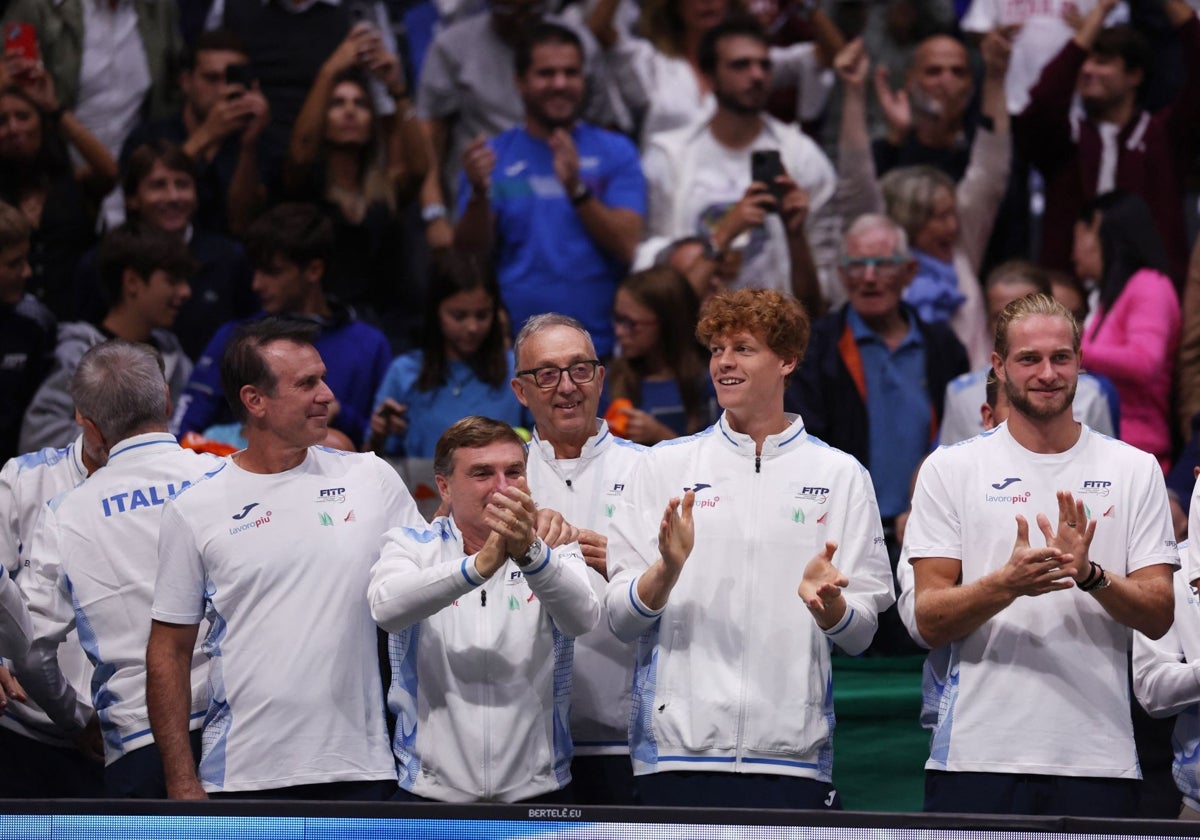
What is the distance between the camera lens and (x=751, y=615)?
4.81 metres

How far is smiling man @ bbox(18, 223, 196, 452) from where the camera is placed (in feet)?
23.8

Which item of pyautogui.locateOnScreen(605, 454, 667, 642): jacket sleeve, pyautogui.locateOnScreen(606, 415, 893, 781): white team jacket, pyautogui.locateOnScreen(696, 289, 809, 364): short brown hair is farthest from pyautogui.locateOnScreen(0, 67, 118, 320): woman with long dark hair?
pyautogui.locateOnScreen(606, 415, 893, 781): white team jacket

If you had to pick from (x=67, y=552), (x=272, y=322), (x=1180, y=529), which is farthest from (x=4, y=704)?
(x=1180, y=529)

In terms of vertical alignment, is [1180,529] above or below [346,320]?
below

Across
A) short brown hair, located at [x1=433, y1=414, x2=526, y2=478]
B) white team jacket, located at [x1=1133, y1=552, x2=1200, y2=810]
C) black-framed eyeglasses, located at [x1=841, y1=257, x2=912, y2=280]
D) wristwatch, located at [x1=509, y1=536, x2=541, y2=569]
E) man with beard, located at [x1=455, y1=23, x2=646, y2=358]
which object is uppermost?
man with beard, located at [x1=455, y1=23, x2=646, y2=358]

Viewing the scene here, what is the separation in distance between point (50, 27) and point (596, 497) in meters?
5.67

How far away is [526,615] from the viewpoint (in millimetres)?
4922

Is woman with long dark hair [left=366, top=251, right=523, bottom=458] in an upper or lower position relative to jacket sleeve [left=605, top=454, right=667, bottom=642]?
upper

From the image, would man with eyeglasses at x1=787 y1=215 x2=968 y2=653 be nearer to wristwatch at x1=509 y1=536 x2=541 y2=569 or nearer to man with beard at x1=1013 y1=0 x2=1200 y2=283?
man with beard at x1=1013 y1=0 x2=1200 y2=283

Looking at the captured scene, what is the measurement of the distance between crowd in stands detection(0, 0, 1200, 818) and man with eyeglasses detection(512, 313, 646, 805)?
0.5 inches

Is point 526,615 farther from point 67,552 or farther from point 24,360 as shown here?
point 24,360

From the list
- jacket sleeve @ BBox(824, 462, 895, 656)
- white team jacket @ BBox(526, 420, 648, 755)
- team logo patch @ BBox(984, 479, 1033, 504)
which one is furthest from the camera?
white team jacket @ BBox(526, 420, 648, 755)

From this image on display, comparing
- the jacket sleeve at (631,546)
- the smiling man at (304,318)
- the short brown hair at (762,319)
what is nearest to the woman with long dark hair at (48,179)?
the smiling man at (304,318)

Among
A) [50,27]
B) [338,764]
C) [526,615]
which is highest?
[50,27]
